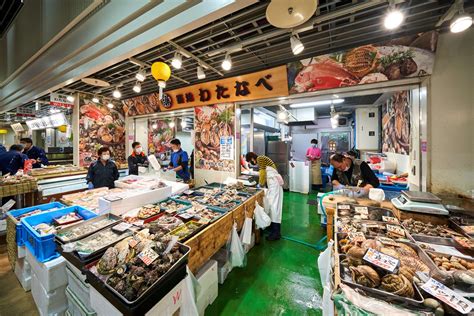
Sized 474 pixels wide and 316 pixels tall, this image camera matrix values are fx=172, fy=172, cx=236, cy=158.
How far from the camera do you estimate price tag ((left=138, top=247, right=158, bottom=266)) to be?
113 cm

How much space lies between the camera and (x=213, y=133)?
4.59 meters

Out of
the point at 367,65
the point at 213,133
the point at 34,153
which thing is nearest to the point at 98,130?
the point at 34,153

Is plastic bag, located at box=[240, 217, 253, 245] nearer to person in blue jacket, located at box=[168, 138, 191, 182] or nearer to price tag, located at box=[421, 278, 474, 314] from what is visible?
price tag, located at box=[421, 278, 474, 314]

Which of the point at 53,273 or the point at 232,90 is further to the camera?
the point at 232,90

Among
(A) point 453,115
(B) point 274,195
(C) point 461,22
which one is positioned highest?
(C) point 461,22

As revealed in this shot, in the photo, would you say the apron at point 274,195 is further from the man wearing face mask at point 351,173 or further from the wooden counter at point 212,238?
the man wearing face mask at point 351,173

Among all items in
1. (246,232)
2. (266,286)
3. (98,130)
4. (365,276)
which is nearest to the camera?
(365,276)

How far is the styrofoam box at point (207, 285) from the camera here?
5.89 ft

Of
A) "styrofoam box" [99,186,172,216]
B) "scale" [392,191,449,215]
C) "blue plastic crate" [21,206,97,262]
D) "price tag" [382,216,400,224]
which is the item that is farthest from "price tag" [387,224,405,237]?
"blue plastic crate" [21,206,97,262]

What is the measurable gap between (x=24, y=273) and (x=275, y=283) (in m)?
3.20

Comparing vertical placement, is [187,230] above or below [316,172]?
below

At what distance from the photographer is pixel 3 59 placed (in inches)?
179

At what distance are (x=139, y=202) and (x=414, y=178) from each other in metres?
4.40

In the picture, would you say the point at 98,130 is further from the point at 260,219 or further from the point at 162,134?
the point at 260,219
